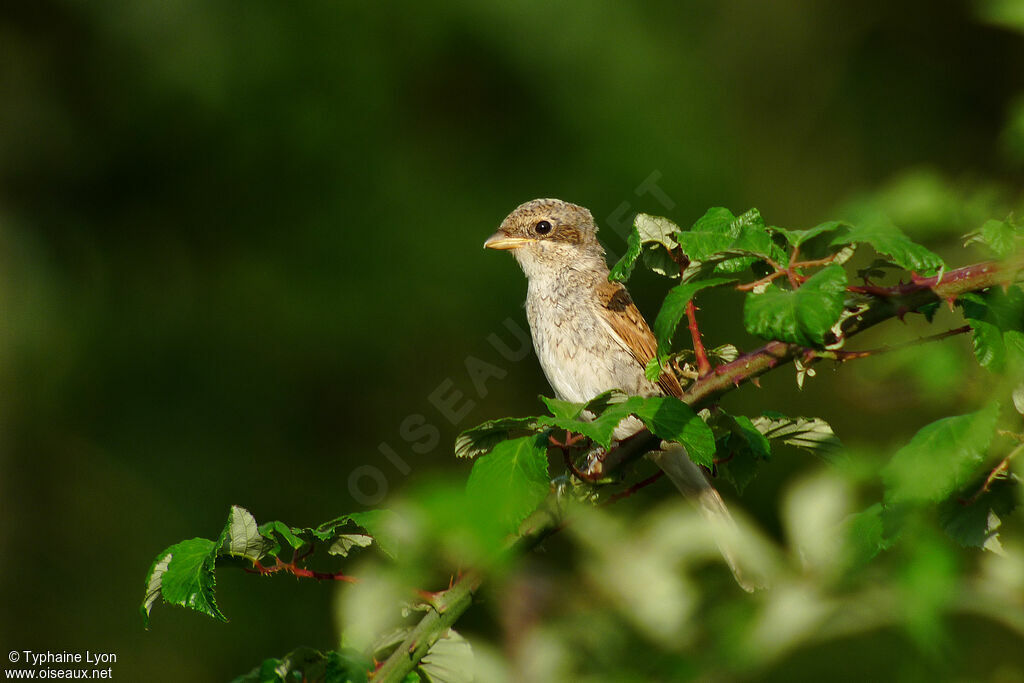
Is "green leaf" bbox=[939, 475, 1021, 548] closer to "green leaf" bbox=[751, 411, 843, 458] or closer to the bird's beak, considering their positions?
"green leaf" bbox=[751, 411, 843, 458]

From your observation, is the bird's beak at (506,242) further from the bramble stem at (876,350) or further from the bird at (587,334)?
the bramble stem at (876,350)

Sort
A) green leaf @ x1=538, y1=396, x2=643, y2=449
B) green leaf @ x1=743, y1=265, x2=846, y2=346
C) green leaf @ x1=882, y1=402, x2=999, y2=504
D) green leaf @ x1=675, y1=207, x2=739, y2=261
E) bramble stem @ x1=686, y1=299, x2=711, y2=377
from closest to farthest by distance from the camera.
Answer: green leaf @ x1=882, y1=402, x2=999, y2=504
green leaf @ x1=743, y1=265, x2=846, y2=346
green leaf @ x1=538, y1=396, x2=643, y2=449
green leaf @ x1=675, y1=207, x2=739, y2=261
bramble stem @ x1=686, y1=299, x2=711, y2=377

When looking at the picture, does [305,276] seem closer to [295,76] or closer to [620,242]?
[295,76]

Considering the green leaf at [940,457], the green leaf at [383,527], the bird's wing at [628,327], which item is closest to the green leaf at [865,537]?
the green leaf at [940,457]

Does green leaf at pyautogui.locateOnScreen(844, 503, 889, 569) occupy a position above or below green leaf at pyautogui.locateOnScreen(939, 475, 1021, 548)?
above

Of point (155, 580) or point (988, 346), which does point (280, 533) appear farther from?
point (988, 346)

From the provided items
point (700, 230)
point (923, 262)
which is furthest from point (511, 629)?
point (923, 262)

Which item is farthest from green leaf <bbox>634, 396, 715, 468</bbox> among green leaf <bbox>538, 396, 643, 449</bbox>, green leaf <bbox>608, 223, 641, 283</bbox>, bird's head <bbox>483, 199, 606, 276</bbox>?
bird's head <bbox>483, 199, 606, 276</bbox>

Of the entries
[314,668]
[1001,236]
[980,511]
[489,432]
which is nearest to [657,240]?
[489,432]
